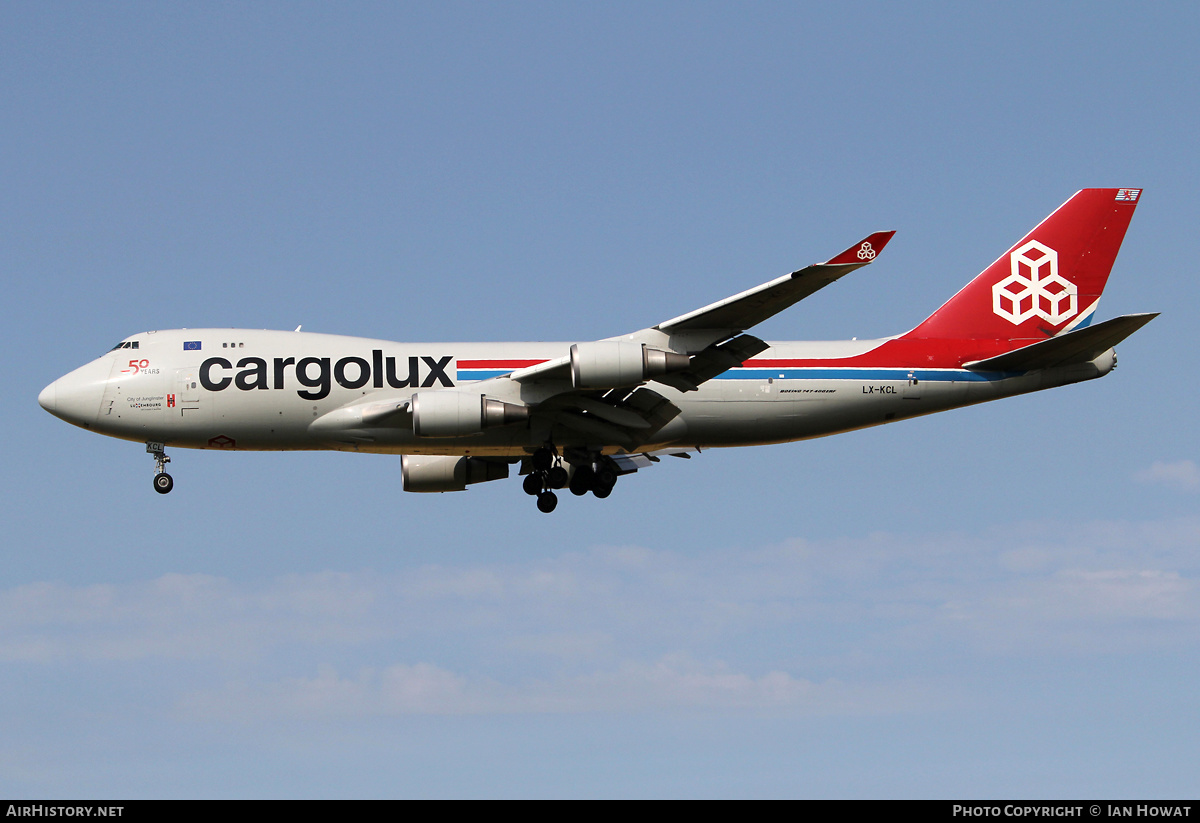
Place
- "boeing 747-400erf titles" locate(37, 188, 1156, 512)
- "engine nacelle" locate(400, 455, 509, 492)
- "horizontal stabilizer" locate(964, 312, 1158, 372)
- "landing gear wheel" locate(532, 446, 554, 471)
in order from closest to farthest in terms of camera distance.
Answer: "horizontal stabilizer" locate(964, 312, 1158, 372)
"boeing 747-400erf titles" locate(37, 188, 1156, 512)
"landing gear wheel" locate(532, 446, 554, 471)
"engine nacelle" locate(400, 455, 509, 492)

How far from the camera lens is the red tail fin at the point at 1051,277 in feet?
123

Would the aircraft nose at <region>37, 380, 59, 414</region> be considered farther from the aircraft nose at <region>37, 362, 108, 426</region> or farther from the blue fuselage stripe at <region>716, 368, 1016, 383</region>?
the blue fuselage stripe at <region>716, 368, 1016, 383</region>

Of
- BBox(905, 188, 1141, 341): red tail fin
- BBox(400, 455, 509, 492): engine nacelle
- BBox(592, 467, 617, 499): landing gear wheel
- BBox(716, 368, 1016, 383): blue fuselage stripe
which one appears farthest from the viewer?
BBox(400, 455, 509, 492): engine nacelle

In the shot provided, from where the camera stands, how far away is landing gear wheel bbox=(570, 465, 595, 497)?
35312 mm

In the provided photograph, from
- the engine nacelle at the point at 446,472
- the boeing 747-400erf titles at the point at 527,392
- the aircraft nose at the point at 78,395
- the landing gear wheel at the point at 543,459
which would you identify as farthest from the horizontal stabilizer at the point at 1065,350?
the aircraft nose at the point at 78,395

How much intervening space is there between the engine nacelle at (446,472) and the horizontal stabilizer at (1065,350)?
13903 millimetres

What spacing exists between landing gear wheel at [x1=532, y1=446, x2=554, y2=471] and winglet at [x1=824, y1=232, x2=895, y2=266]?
1007 cm

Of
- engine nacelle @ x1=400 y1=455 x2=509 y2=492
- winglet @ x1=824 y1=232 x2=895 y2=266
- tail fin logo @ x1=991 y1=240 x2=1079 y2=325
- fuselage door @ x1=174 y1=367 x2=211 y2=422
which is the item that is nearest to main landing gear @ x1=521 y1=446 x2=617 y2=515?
engine nacelle @ x1=400 y1=455 x2=509 y2=492

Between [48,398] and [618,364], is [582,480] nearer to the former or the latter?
[618,364]
